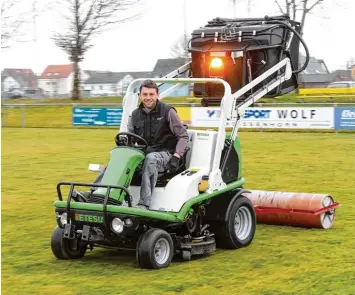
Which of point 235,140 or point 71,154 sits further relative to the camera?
point 71,154

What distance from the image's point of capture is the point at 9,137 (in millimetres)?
27406

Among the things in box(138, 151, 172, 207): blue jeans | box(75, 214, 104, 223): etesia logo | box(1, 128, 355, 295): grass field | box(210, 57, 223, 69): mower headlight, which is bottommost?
box(1, 128, 355, 295): grass field

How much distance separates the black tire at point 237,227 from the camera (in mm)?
8250

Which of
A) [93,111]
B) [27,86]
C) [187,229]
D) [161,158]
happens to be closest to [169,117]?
[161,158]

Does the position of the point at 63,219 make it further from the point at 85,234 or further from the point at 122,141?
the point at 122,141

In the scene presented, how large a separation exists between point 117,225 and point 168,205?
2.35 feet

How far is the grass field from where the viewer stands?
6.69 metres

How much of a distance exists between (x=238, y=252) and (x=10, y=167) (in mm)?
10344

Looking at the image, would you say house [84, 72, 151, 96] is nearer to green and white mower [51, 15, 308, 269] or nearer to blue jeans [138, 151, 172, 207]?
green and white mower [51, 15, 308, 269]

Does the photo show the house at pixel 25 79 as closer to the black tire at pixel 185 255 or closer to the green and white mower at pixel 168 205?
the green and white mower at pixel 168 205

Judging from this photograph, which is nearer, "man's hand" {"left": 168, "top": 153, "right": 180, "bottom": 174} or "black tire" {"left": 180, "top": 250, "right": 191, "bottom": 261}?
"black tire" {"left": 180, "top": 250, "right": 191, "bottom": 261}

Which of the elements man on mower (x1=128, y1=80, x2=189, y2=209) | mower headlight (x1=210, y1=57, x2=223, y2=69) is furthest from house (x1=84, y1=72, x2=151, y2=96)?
man on mower (x1=128, y1=80, x2=189, y2=209)

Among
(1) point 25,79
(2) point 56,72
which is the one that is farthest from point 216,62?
(2) point 56,72

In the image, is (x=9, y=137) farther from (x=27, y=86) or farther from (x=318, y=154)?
(x=27, y=86)
